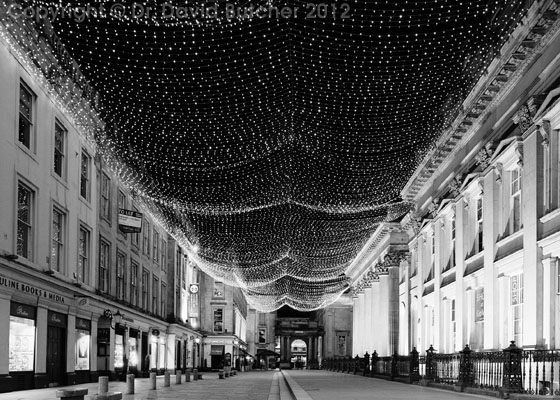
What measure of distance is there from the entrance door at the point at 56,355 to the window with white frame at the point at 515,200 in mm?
16302

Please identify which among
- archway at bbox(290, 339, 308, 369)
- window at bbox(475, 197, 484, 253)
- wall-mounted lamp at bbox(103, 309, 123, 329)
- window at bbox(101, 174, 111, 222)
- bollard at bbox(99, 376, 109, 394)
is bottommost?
archway at bbox(290, 339, 308, 369)

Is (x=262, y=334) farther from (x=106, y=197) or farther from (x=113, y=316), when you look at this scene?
(x=106, y=197)

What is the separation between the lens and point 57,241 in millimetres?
30953

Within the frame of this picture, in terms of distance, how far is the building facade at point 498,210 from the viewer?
20.5 meters

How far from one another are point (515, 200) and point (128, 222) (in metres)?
22.4

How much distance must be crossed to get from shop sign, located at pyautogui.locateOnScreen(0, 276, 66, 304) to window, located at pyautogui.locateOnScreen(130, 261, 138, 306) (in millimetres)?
15992

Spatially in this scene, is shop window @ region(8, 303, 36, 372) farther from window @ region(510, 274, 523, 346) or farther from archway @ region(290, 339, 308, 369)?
archway @ region(290, 339, 308, 369)

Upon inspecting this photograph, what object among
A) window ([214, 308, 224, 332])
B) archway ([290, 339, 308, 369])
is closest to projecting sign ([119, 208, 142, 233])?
window ([214, 308, 224, 332])

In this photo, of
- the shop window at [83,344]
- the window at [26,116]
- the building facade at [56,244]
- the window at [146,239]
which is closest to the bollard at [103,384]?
the building facade at [56,244]

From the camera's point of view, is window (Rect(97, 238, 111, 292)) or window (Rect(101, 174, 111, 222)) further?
window (Rect(101, 174, 111, 222))

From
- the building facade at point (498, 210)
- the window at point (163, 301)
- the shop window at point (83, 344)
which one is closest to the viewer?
the building facade at point (498, 210)

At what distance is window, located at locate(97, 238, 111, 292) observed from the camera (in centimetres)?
3850

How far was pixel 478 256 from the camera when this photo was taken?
28.1m

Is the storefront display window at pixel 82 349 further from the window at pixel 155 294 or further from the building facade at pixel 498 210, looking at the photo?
the window at pixel 155 294
